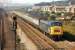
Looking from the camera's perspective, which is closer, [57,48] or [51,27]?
[57,48]

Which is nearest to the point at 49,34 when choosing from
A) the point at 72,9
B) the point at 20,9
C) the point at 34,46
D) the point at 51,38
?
the point at 51,38

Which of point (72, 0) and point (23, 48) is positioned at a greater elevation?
point (72, 0)

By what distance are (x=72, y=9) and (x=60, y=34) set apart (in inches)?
999

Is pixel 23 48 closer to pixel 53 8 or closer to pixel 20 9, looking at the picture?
pixel 53 8

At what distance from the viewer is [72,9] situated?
37.9 metres

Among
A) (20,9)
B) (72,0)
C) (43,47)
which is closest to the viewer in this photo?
(43,47)

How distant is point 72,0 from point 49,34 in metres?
36.0

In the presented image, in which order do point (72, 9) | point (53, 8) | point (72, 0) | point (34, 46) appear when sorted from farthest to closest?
point (72, 0), point (53, 8), point (72, 9), point (34, 46)

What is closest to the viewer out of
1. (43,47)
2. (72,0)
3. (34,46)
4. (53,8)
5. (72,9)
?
(43,47)

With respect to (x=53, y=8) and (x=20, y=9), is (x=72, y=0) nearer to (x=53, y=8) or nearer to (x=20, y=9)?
(x=53, y=8)

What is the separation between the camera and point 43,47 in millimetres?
10211

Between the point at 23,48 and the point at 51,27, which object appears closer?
the point at 23,48

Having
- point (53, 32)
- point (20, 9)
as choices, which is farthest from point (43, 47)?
point (20, 9)

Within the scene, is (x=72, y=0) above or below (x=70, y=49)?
above
